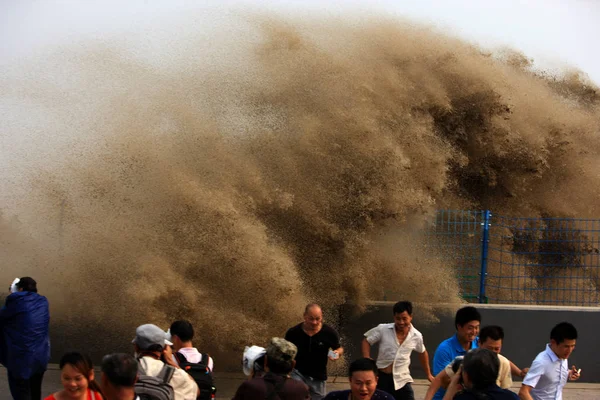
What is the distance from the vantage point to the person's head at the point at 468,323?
17.9 feet

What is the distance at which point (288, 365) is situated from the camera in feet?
14.6

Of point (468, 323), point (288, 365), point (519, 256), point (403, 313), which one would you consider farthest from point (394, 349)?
point (519, 256)

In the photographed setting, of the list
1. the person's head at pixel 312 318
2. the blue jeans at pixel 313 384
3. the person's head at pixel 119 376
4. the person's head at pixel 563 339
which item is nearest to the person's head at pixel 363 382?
the person's head at pixel 119 376

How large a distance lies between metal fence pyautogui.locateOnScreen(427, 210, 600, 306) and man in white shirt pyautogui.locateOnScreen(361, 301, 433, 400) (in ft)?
9.34

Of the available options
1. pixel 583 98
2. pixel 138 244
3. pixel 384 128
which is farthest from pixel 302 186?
pixel 583 98

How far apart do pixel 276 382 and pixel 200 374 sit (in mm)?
634

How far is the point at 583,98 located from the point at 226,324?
6606 millimetres

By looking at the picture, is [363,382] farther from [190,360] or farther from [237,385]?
[237,385]

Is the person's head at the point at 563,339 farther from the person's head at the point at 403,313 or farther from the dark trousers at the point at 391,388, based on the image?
the dark trousers at the point at 391,388

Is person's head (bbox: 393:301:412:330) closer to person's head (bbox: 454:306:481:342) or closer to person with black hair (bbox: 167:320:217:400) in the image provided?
person's head (bbox: 454:306:481:342)

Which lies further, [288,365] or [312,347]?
[312,347]

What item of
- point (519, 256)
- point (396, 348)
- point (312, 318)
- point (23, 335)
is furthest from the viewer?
point (519, 256)

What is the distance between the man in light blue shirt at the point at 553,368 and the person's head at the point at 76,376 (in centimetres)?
262

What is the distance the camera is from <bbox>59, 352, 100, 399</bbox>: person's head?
12.5 ft
